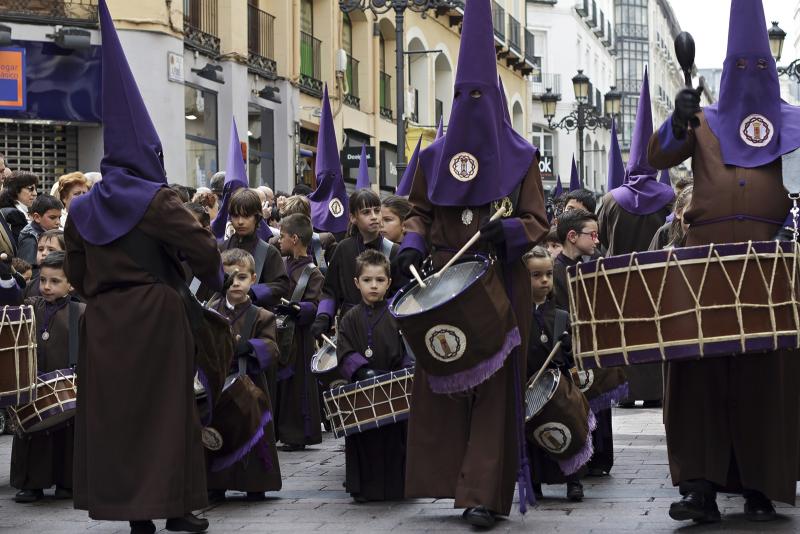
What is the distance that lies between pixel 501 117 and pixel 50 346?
3.22 metres

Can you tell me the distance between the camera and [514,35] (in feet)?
169

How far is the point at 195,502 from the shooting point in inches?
305

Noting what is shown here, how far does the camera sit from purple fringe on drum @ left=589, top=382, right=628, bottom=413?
9383 mm

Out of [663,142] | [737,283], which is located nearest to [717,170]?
[663,142]

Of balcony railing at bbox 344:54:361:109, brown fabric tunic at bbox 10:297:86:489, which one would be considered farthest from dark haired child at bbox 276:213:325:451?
balcony railing at bbox 344:54:361:109

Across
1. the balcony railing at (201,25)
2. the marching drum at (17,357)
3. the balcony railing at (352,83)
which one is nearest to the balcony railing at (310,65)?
the balcony railing at (352,83)

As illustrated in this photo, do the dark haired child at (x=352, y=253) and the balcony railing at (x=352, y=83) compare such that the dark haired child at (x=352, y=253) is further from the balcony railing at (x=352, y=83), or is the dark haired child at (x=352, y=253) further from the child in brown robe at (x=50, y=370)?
the balcony railing at (x=352, y=83)

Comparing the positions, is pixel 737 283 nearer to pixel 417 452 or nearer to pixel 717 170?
pixel 717 170

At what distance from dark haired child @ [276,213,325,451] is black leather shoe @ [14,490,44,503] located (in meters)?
2.74

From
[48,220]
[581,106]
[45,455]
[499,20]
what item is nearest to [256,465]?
[45,455]

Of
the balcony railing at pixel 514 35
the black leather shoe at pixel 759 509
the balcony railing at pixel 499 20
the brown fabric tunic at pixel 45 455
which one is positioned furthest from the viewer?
the balcony railing at pixel 514 35

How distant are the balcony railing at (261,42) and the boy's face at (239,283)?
62.0 ft

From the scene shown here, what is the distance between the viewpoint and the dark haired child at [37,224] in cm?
1199

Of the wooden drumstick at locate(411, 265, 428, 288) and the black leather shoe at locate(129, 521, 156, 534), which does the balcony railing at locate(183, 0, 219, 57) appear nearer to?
the wooden drumstick at locate(411, 265, 428, 288)
